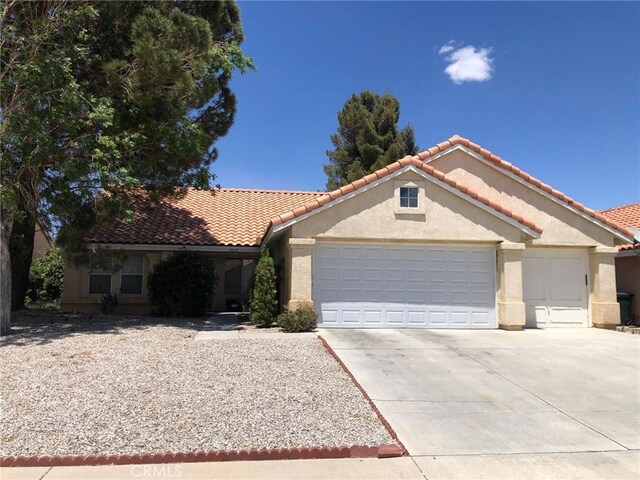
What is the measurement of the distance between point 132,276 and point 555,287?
543 inches

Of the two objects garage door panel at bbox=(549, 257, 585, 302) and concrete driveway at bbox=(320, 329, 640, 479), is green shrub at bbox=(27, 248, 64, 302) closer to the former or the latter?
concrete driveway at bbox=(320, 329, 640, 479)

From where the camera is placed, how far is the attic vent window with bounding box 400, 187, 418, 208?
1273 cm

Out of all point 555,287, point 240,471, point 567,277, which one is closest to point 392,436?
point 240,471

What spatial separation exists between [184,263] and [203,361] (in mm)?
7458

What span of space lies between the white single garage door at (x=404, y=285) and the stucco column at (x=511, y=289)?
287 millimetres

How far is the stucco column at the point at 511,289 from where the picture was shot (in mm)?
12656

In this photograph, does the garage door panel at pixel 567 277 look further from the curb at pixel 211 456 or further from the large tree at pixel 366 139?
the large tree at pixel 366 139

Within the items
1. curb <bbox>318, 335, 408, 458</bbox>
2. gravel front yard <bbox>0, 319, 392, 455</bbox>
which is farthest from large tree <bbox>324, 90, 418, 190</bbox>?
curb <bbox>318, 335, 408, 458</bbox>

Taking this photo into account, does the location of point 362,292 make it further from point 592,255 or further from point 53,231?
point 53,231

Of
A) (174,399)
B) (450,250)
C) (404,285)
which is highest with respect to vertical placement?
(450,250)

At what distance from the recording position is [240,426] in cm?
529

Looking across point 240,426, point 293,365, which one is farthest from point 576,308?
point 240,426

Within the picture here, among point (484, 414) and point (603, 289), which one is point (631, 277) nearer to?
point (603, 289)

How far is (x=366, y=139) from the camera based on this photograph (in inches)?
1184
